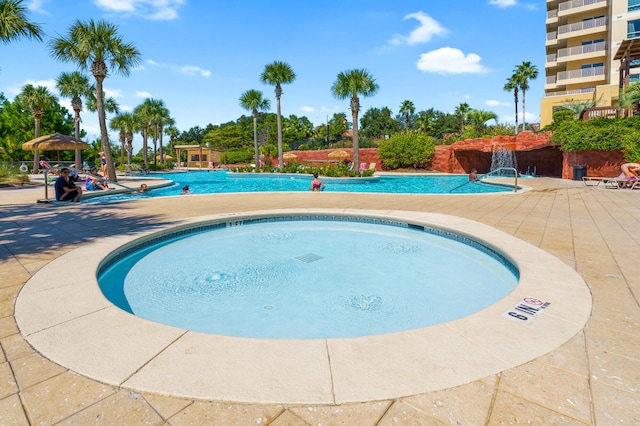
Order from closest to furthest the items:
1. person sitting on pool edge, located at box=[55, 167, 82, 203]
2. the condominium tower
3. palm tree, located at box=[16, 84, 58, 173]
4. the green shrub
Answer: person sitting on pool edge, located at box=[55, 167, 82, 203], palm tree, located at box=[16, 84, 58, 173], the condominium tower, the green shrub

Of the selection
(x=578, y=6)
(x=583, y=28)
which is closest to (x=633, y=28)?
(x=583, y=28)

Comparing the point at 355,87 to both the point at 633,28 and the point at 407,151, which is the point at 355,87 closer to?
the point at 407,151

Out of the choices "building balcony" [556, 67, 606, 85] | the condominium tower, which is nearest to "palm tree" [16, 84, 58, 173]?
the condominium tower

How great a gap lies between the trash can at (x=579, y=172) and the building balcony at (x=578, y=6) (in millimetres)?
26056

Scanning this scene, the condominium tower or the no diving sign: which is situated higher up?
the condominium tower

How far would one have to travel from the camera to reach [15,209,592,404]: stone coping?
2195mm

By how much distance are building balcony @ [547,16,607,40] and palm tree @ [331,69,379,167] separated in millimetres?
24237

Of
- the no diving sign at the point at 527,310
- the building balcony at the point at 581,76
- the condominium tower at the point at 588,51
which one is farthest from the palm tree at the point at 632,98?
the no diving sign at the point at 527,310

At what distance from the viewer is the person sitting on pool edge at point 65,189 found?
11.3 meters

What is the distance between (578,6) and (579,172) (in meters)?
27.4

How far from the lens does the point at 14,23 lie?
1355 cm

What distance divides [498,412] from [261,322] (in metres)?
2.84

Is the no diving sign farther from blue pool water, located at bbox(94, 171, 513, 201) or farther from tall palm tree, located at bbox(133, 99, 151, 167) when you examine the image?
Answer: tall palm tree, located at bbox(133, 99, 151, 167)

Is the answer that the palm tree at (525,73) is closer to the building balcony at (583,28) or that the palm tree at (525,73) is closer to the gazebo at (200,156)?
the building balcony at (583,28)
